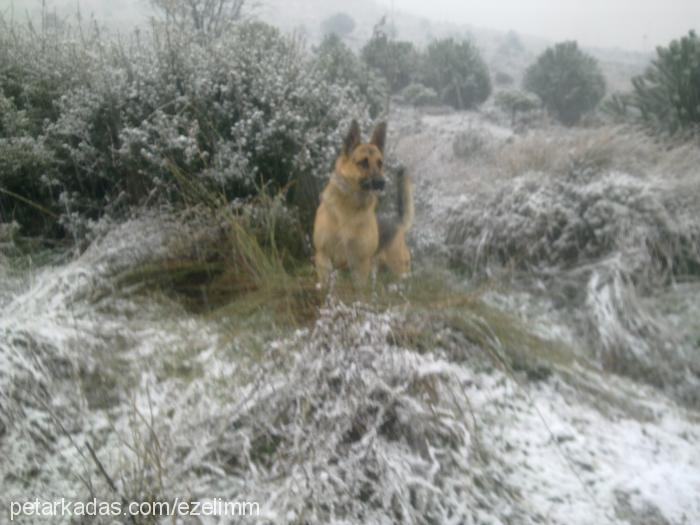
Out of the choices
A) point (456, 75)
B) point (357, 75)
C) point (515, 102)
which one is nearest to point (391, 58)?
point (357, 75)

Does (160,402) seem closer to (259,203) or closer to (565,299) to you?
(259,203)

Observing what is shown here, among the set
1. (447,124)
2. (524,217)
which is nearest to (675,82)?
(447,124)

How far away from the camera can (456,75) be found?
1143 centimetres

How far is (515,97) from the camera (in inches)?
401

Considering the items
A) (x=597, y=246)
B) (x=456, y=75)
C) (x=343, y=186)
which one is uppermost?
(x=456, y=75)

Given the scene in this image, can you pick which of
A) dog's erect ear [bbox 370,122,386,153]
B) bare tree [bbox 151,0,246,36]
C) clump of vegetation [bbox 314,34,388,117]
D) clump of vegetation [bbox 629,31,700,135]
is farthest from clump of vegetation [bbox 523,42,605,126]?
dog's erect ear [bbox 370,122,386,153]

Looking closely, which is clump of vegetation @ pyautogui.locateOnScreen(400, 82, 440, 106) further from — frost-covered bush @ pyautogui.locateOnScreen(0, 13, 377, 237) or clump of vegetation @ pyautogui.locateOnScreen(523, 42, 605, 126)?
frost-covered bush @ pyautogui.locateOnScreen(0, 13, 377, 237)

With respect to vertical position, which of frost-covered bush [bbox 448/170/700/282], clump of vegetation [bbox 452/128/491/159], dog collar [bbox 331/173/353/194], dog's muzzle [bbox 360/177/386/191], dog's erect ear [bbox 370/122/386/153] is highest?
dog's erect ear [bbox 370/122/386/153]

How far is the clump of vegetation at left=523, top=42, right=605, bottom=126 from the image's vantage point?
1051 cm

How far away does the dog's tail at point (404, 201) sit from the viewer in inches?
165

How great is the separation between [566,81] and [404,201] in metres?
8.07

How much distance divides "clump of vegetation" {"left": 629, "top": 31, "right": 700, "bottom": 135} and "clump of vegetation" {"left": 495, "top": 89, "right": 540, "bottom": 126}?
282cm

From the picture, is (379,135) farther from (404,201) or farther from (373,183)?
(404,201)

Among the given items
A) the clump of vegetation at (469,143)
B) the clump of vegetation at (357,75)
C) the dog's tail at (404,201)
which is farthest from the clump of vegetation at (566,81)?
the dog's tail at (404,201)
